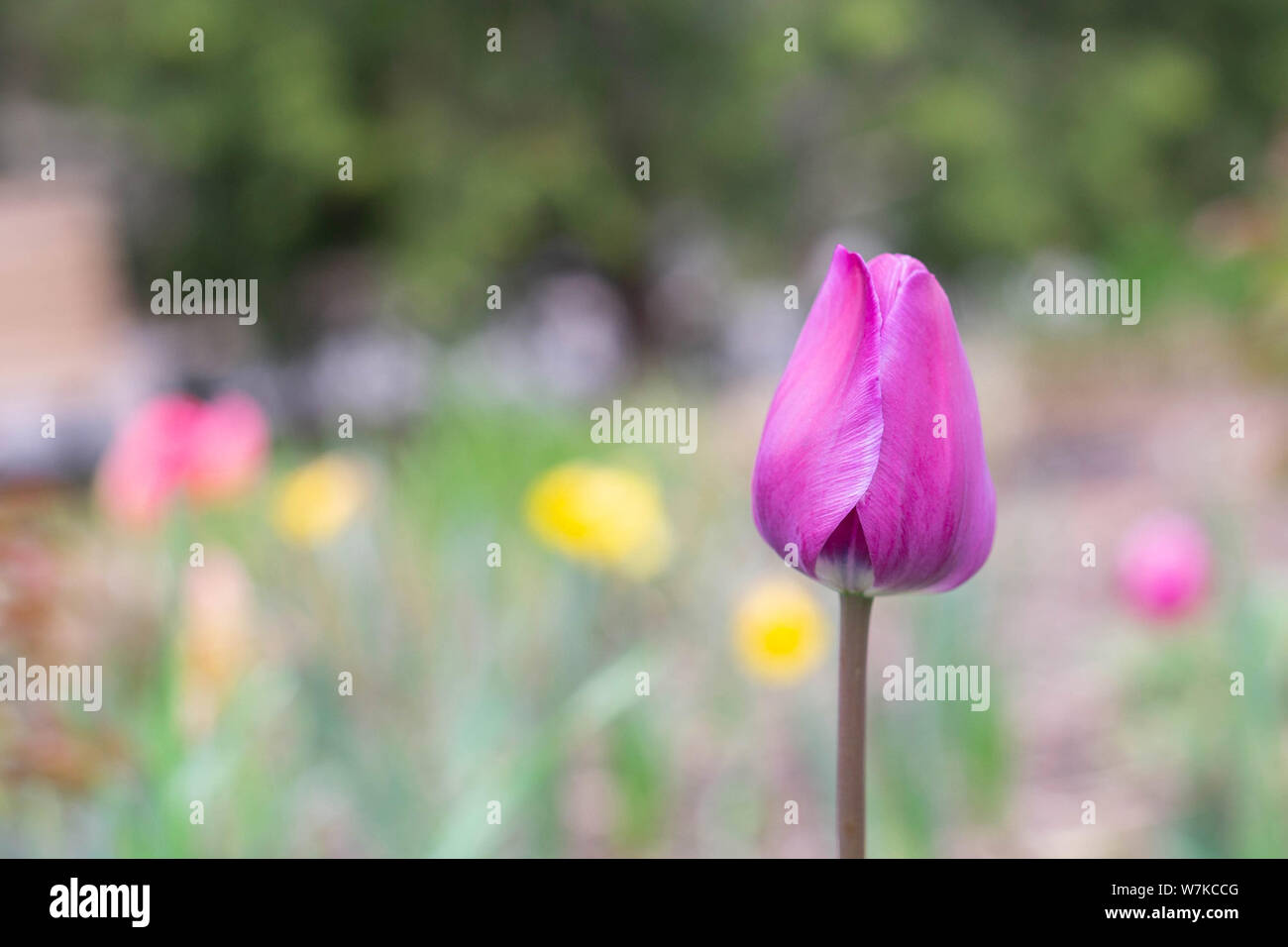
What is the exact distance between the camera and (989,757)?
1765 mm

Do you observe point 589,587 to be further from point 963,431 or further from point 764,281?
point 764,281

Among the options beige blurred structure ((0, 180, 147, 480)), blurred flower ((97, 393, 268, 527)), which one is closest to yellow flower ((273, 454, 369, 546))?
blurred flower ((97, 393, 268, 527))

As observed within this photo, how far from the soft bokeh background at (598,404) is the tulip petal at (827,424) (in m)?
0.78

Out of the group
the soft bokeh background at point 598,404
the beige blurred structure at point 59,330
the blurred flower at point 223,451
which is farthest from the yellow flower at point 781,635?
the beige blurred structure at point 59,330

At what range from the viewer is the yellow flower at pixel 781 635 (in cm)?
176

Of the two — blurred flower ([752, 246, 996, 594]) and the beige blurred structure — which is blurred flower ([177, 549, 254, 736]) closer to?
blurred flower ([752, 246, 996, 594])

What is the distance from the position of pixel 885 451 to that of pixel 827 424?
3 centimetres

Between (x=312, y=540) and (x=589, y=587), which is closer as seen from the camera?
(x=589, y=587)

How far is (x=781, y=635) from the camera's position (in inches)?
69.2

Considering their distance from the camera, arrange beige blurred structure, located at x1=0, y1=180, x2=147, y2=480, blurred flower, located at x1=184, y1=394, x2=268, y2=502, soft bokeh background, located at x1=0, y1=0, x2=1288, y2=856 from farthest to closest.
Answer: beige blurred structure, located at x1=0, y1=180, x2=147, y2=480 < blurred flower, located at x1=184, y1=394, x2=268, y2=502 < soft bokeh background, located at x1=0, y1=0, x2=1288, y2=856

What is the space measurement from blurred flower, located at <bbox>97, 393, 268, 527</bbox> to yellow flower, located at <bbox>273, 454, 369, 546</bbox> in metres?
0.13

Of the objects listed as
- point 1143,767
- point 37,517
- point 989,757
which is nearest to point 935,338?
point 37,517

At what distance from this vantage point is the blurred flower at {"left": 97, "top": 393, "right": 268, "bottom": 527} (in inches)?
76.6

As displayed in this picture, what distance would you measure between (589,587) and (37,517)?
100cm
